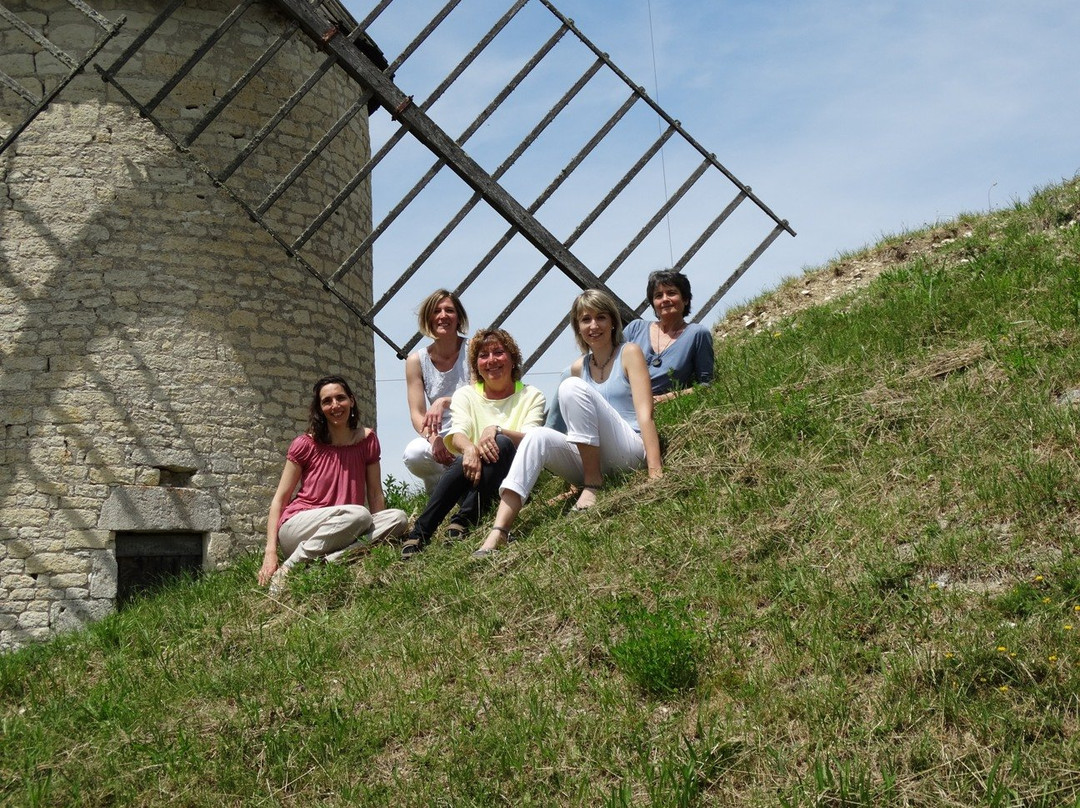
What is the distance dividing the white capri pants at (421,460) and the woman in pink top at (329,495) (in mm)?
176

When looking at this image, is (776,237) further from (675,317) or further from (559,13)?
(675,317)

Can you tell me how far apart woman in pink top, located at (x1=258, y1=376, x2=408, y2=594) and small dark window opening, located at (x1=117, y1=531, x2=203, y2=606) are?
6.11 feet

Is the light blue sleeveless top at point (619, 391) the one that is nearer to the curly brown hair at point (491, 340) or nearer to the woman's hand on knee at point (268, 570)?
the curly brown hair at point (491, 340)

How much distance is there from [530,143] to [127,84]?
279 cm

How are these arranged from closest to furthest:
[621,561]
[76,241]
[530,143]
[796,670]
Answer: [796,670] < [621,561] < [76,241] < [530,143]

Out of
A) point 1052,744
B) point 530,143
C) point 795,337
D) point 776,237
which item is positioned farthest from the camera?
point 776,237

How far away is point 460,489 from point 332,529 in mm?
663

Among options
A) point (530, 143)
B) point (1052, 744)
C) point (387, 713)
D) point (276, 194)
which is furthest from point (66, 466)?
point (1052, 744)

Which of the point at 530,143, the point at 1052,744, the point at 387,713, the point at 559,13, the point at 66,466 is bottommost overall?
the point at 1052,744

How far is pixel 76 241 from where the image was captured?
27.6ft

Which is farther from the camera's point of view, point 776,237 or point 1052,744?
point 776,237

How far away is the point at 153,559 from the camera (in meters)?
8.33

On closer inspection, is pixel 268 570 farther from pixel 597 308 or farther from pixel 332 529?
pixel 597 308

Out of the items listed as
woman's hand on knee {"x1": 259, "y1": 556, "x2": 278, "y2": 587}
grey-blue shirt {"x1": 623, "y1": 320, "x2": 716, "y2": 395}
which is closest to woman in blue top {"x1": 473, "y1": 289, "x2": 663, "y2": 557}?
grey-blue shirt {"x1": 623, "y1": 320, "x2": 716, "y2": 395}
